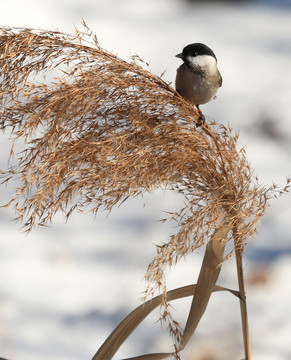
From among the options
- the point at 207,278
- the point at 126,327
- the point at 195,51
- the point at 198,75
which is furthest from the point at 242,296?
the point at 195,51

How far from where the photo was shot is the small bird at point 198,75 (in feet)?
5.42

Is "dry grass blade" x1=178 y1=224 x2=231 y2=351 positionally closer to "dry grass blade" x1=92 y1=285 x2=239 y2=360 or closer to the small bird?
"dry grass blade" x1=92 y1=285 x2=239 y2=360

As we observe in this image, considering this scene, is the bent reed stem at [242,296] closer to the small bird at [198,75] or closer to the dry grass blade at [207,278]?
the dry grass blade at [207,278]

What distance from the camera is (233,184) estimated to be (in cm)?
134

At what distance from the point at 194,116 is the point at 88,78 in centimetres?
29

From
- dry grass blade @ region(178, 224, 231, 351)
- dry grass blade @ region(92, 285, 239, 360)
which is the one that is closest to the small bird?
dry grass blade @ region(178, 224, 231, 351)

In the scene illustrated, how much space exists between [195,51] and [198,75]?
0.41ft

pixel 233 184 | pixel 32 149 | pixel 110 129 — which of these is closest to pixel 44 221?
pixel 32 149

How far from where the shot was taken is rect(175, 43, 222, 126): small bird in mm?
1651

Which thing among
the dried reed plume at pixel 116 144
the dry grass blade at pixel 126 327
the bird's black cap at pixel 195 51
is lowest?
the dry grass blade at pixel 126 327

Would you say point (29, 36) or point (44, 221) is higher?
point (29, 36)

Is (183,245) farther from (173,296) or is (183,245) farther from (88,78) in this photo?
(88,78)

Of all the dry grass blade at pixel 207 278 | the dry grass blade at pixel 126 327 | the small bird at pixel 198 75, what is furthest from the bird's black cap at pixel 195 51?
the dry grass blade at pixel 126 327

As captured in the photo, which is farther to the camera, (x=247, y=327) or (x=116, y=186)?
(x=247, y=327)
